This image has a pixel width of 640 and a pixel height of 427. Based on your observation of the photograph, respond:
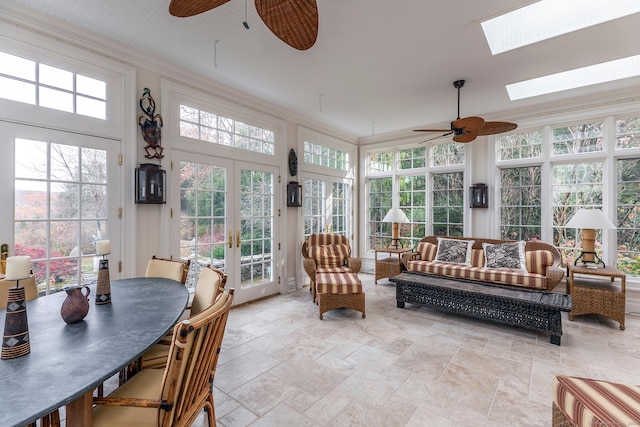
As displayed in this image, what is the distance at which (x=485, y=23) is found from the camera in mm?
2650

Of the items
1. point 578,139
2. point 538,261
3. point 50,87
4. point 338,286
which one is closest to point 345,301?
point 338,286

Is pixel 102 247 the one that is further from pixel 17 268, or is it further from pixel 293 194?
pixel 293 194

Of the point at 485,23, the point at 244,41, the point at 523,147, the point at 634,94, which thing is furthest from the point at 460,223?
the point at 244,41

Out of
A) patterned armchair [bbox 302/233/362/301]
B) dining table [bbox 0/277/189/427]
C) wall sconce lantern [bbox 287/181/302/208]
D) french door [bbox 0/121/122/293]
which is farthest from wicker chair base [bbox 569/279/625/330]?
french door [bbox 0/121/122/293]

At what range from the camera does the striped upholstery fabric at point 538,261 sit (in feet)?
12.8

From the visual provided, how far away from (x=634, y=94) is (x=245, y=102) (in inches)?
205

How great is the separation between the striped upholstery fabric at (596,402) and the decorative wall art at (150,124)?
3825mm

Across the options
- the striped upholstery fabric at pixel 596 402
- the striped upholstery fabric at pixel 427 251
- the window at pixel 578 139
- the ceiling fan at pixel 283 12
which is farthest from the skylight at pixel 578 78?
the striped upholstery fabric at pixel 596 402

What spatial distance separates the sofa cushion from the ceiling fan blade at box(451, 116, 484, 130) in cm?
203

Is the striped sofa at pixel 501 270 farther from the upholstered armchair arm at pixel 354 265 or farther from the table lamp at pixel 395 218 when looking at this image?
the upholstered armchair arm at pixel 354 265

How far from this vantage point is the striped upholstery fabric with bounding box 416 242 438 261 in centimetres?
491

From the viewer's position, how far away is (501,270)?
4039 mm

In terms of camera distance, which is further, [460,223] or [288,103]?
[460,223]

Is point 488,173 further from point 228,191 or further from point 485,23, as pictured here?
point 228,191
